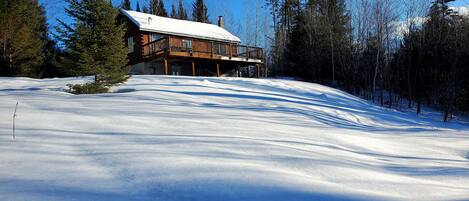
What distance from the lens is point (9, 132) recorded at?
5047mm

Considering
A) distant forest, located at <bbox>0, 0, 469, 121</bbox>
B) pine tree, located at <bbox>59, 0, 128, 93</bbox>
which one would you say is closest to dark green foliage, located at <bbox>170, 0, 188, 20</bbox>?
distant forest, located at <bbox>0, 0, 469, 121</bbox>

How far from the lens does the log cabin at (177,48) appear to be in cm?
2367

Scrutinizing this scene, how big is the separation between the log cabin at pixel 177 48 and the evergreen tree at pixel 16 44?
6910 millimetres

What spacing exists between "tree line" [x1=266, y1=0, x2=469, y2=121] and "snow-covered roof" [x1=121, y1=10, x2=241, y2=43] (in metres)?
6.51

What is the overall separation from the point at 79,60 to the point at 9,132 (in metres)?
6.49

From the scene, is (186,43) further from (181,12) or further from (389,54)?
(181,12)

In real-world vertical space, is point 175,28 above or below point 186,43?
above

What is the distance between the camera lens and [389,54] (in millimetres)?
27562

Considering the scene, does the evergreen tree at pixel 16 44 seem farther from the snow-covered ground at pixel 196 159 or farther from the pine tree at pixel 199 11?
the pine tree at pixel 199 11

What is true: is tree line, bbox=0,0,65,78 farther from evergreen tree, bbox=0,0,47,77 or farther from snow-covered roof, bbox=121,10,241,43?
snow-covered roof, bbox=121,10,241,43

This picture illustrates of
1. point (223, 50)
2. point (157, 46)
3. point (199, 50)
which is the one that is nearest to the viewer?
point (157, 46)

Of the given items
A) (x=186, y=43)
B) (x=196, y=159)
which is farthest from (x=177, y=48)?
(x=196, y=159)

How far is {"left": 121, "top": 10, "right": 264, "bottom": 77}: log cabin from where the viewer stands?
2367cm

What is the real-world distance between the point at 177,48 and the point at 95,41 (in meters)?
11.3
